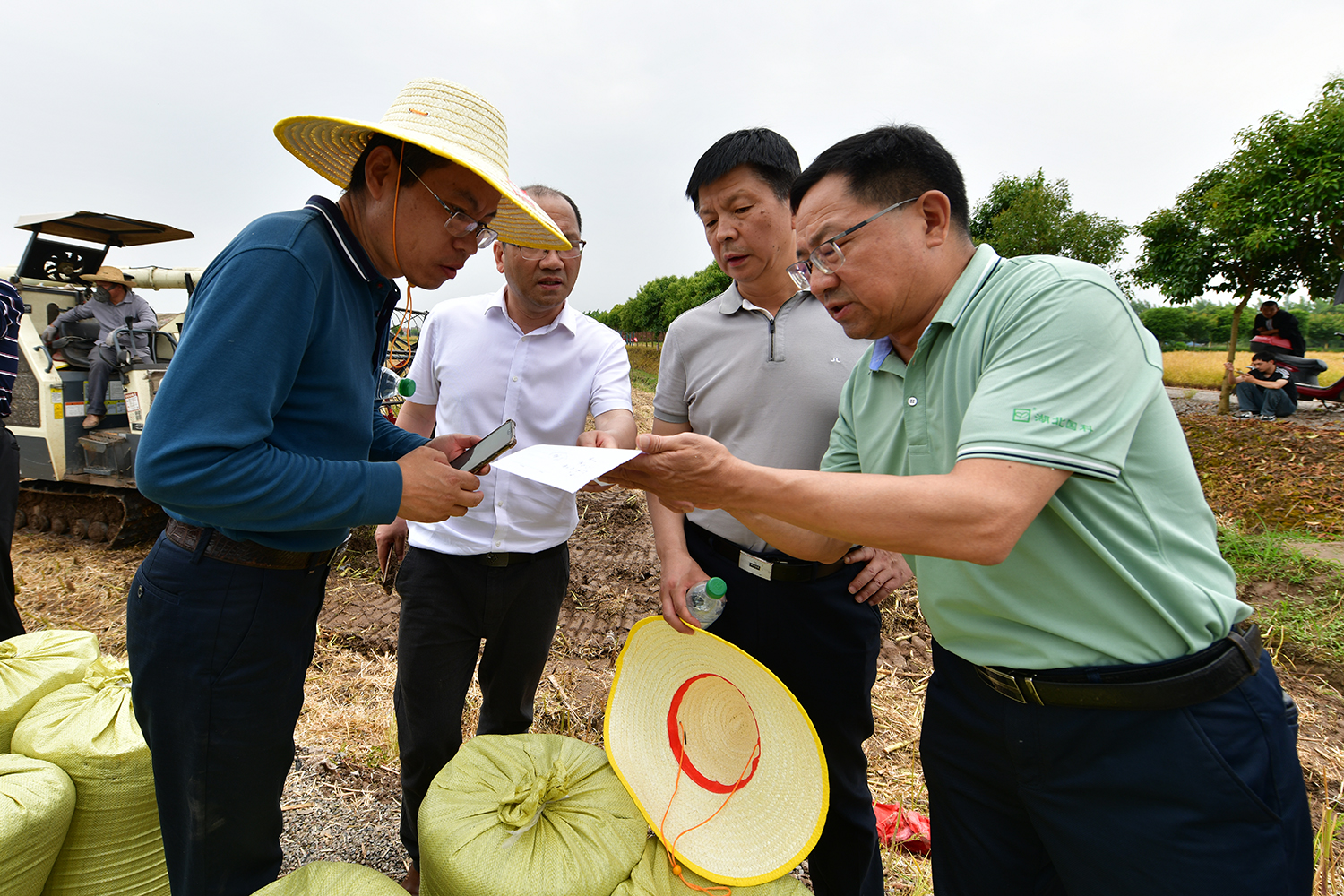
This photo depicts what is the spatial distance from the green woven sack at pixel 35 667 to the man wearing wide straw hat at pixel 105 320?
5368 mm

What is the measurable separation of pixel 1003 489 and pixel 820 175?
0.87 m

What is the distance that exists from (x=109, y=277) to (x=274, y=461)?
872 cm

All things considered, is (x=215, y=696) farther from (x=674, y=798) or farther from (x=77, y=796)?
(x=674, y=798)

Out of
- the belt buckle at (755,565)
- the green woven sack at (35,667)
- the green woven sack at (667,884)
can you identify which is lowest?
the green woven sack at (667,884)

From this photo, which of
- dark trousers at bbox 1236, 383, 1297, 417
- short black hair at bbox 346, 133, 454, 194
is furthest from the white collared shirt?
dark trousers at bbox 1236, 383, 1297, 417


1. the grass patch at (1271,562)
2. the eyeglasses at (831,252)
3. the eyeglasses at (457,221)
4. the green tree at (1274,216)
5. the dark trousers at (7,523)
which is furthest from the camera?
the green tree at (1274,216)

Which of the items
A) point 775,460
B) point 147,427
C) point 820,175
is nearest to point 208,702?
point 147,427

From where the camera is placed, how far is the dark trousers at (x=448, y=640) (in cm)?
241

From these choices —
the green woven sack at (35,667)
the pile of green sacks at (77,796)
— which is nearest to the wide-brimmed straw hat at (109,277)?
the green woven sack at (35,667)

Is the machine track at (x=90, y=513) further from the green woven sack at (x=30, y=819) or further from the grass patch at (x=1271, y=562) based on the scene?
the grass patch at (x=1271, y=562)

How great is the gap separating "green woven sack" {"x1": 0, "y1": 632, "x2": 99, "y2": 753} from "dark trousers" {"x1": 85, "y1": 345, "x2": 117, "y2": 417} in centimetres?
533

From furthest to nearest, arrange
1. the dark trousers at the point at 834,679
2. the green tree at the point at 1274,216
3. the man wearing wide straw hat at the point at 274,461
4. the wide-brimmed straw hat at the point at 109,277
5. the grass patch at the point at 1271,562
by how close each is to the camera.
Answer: the green tree at the point at 1274,216
the wide-brimmed straw hat at the point at 109,277
the grass patch at the point at 1271,562
the dark trousers at the point at 834,679
the man wearing wide straw hat at the point at 274,461

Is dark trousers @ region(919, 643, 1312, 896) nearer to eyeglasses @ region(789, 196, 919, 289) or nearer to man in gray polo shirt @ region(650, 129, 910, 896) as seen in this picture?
man in gray polo shirt @ region(650, 129, 910, 896)

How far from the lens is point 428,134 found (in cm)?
160
